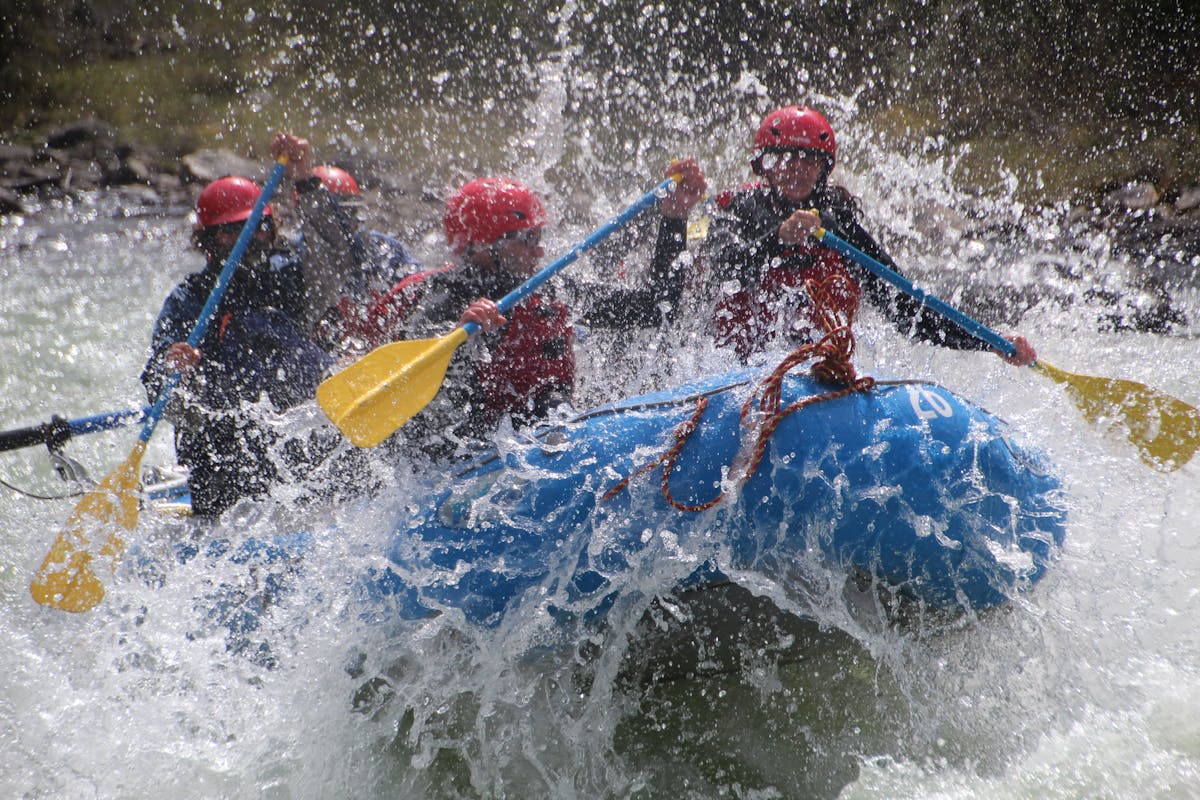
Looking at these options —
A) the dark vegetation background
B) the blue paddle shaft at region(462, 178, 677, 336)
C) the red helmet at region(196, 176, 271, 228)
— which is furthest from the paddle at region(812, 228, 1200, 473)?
the dark vegetation background

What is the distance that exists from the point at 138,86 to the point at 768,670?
12.1 meters

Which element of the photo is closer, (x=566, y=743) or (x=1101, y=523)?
(x=566, y=743)

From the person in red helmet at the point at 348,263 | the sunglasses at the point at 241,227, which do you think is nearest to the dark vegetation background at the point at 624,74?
the person in red helmet at the point at 348,263

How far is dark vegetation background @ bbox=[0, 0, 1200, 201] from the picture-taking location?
29.2 feet

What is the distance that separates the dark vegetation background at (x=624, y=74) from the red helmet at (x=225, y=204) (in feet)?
21.8

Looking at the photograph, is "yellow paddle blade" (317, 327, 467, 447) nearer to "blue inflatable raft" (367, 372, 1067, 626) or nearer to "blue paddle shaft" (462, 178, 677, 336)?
"blue paddle shaft" (462, 178, 677, 336)

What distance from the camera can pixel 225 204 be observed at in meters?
3.77

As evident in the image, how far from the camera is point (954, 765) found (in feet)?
7.98

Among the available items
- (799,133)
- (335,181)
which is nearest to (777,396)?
(799,133)

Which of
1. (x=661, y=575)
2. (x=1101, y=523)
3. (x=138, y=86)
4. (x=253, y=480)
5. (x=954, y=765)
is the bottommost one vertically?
(x=138, y=86)

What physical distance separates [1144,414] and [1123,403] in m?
0.08

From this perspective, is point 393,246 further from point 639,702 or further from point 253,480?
point 639,702

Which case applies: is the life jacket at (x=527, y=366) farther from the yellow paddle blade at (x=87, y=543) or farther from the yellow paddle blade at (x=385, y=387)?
the yellow paddle blade at (x=87, y=543)

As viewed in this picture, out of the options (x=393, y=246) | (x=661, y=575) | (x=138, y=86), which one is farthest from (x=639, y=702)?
(x=138, y=86)
